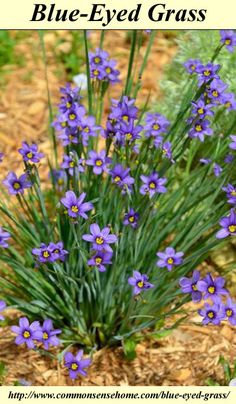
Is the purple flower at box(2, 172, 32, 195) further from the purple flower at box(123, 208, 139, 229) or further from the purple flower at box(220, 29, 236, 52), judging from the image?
the purple flower at box(220, 29, 236, 52)

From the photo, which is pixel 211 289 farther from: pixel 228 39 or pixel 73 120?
pixel 228 39

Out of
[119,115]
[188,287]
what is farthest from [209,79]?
Result: [188,287]

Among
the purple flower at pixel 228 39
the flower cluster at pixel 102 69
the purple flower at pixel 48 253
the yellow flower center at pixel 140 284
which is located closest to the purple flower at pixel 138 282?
the yellow flower center at pixel 140 284

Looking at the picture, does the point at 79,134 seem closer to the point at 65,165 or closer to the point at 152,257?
the point at 65,165

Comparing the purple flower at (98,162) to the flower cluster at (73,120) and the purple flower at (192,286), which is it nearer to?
the flower cluster at (73,120)

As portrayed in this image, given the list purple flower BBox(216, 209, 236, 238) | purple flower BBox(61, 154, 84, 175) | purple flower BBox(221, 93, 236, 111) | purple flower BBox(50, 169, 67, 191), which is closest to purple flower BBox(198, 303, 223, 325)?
purple flower BBox(216, 209, 236, 238)

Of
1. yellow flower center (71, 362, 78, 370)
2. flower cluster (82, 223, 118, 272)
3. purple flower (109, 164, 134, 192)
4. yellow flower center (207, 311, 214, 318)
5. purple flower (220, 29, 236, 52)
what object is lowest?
yellow flower center (71, 362, 78, 370)

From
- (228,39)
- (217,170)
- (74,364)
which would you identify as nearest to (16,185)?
(74,364)

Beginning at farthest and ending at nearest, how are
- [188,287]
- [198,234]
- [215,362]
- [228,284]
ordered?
[228,284] < [215,362] < [198,234] < [188,287]
